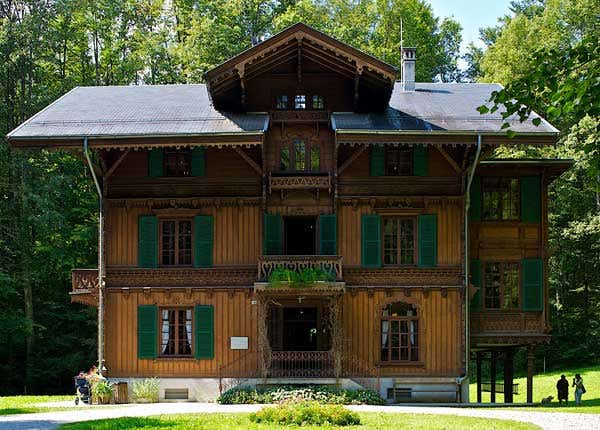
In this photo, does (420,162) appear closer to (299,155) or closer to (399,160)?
(399,160)

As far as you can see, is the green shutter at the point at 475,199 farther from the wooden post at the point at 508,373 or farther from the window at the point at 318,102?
the wooden post at the point at 508,373

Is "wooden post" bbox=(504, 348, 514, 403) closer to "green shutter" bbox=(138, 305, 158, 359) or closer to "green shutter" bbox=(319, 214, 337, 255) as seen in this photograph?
"green shutter" bbox=(319, 214, 337, 255)

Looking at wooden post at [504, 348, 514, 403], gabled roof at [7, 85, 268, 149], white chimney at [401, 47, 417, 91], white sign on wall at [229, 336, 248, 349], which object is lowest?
wooden post at [504, 348, 514, 403]

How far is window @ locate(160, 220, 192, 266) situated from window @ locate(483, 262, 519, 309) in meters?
9.74

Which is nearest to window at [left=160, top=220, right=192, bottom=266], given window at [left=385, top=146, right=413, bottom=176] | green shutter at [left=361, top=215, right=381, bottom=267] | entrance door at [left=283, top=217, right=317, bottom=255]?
entrance door at [left=283, top=217, right=317, bottom=255]

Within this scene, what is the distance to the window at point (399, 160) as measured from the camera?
97.2 ft

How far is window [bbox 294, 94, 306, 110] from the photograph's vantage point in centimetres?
3022

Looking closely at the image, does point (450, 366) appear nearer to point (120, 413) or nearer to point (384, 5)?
point (120, 413)

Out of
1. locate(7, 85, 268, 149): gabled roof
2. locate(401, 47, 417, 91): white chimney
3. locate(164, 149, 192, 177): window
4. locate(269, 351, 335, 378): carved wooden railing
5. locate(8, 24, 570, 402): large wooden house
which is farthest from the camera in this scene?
locate(401, 47, 417, 91): white chimney

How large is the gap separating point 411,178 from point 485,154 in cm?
241

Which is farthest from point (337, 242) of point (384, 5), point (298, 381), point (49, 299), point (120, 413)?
point (384, 5)

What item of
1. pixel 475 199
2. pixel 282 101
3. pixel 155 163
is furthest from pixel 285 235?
pixel 475 199

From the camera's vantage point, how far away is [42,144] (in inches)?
1104

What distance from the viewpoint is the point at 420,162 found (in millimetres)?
29469
